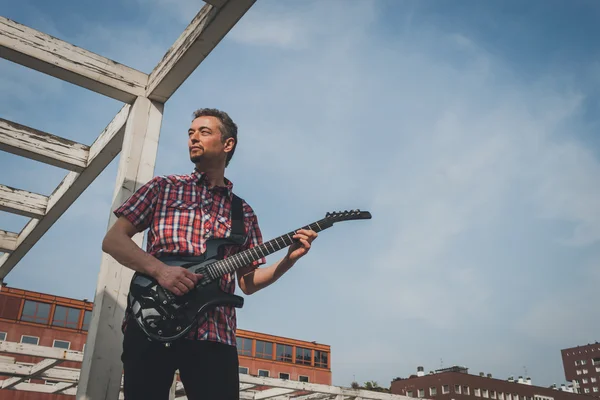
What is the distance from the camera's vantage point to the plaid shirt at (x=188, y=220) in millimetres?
2074

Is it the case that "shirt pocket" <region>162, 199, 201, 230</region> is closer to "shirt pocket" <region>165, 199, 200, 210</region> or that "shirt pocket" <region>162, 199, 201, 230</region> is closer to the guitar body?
"shirt pocket" <region>165, 199, 200, 210</region>

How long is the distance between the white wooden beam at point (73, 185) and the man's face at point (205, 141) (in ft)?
5.00

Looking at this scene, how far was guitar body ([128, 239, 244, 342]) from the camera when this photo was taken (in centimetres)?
192

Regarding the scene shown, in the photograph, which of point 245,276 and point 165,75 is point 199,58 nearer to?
point 165,75

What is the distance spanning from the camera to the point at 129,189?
10.7 ft

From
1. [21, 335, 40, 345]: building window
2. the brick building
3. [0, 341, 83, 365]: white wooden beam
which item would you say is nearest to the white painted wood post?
[0, 341, 83, 365]: white wooden beam

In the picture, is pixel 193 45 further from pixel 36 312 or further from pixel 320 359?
pixel 320 359

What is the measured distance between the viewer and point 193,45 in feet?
10.5

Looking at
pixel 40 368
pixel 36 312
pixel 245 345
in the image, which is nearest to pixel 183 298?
pixel 40 368

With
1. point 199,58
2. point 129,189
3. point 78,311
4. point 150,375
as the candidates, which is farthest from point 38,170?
point 78,311

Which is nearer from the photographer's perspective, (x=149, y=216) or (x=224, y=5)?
(x=149, y=216)

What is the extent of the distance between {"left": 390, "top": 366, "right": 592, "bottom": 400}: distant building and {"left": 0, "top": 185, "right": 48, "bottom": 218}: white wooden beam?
52154mm

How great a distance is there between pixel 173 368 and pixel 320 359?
147 ft

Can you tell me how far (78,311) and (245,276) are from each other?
3498 centimetres
